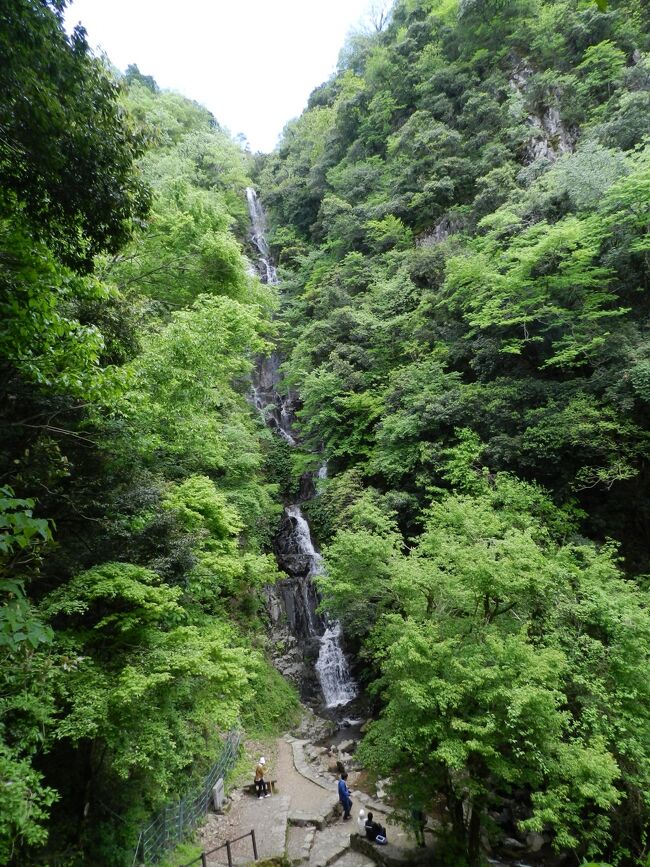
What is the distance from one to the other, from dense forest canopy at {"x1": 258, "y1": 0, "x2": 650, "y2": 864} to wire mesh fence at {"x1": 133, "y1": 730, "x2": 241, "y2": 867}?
150 inches

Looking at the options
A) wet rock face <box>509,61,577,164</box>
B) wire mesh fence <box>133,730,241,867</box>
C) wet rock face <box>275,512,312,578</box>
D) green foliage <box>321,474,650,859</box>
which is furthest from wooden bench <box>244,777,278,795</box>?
wet rock face <box>509,61,577,164</box>

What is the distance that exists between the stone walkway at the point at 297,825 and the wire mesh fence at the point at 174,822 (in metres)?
0.47

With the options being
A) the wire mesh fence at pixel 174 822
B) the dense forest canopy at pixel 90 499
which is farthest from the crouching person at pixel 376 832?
the dense forest canopy at pixel 90 499

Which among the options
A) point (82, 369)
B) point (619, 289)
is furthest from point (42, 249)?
point (619, 289)

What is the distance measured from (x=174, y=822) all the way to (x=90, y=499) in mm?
6386

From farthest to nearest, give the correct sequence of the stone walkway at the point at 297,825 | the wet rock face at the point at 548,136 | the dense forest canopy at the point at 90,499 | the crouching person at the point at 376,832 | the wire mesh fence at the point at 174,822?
1. the wet rock face at the point at 548,136
2. the crouching person at the point at 376,832
3. the stone walkway at the point at 297,825
4. the wire mesh fence at the point at 174,822
5. the dense forest canopy at the point at 90,499

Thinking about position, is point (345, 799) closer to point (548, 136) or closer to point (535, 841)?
point (535, 841)

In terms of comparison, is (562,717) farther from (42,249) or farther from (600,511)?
(42,249)

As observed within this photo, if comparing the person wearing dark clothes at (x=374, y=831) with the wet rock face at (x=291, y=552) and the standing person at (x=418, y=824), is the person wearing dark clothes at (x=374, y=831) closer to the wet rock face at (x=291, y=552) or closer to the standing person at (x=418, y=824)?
the standing person at (x=418, y=824)

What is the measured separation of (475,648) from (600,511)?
7436mm

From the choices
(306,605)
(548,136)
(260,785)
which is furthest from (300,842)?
(548,136)

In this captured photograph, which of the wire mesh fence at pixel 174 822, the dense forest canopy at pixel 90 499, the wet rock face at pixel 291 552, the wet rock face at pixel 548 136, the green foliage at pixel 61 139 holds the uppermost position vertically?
the wet rock face at pixel 548 136

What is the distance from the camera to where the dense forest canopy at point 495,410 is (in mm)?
7469

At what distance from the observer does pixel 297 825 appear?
998 cm
